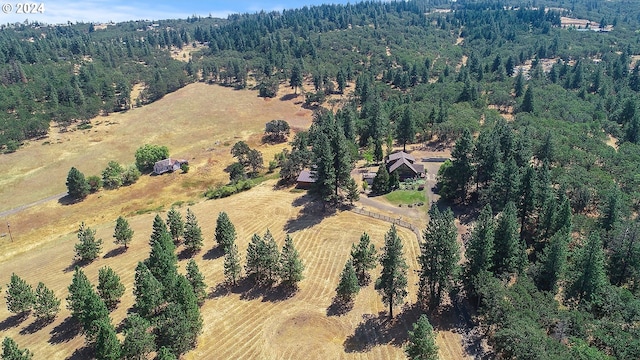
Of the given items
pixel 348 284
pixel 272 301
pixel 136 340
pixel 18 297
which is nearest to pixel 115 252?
pixel 18 297

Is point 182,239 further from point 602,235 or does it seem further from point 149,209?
point 602,235

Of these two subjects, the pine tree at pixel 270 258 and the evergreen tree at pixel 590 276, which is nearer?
the evergreen tree at pixel 590 276

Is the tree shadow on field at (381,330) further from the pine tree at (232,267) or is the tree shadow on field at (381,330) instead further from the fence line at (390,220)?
the fence line at (390,220)

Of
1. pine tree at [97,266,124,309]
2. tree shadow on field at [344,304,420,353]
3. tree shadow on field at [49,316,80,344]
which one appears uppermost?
pine tree at [97,266,124,309]

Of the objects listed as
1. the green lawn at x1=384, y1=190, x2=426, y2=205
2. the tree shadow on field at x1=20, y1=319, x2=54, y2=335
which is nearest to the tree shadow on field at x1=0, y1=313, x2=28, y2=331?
the tree shadow on field at x1=20, y1=319, x2=54, y2=335

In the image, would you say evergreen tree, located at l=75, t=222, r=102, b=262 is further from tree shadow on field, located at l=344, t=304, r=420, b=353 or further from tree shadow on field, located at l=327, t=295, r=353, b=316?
tree shadow on field, located at l=344, t=304, r=420, b=353

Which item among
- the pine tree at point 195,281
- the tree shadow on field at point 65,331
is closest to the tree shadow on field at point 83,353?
the tree shadow on field at point 65,331

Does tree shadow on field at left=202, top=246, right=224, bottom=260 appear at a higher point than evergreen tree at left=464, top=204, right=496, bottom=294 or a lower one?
lower

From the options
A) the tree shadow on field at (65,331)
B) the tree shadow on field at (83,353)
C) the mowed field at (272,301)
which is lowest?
the mowed field at (272,301)
